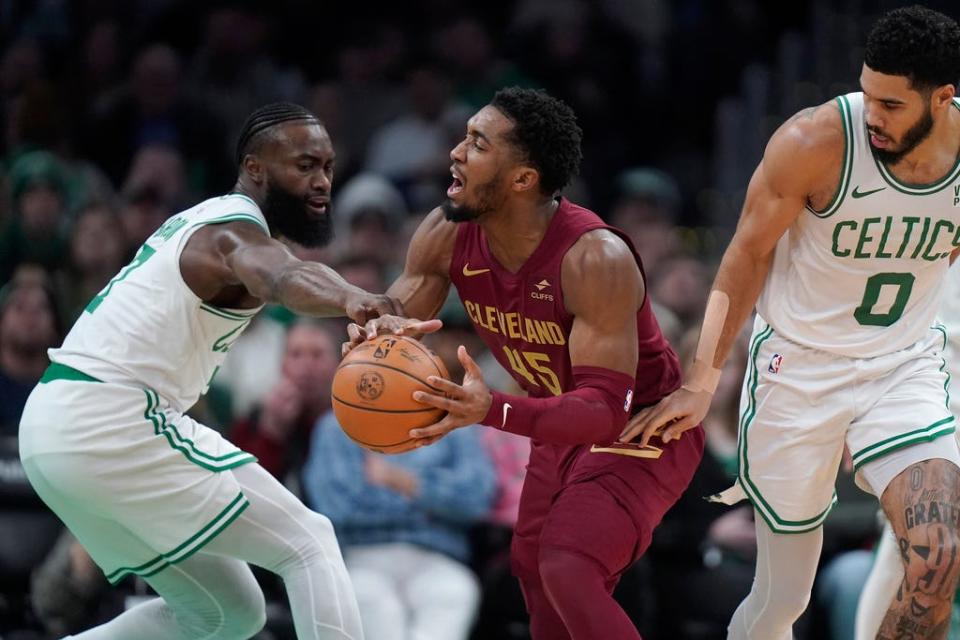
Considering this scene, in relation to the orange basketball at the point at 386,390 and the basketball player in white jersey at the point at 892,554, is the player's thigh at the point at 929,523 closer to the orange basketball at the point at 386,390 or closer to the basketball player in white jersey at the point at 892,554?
the basketball player in white jersey at the point at 892,554

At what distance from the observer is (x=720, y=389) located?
308 inches

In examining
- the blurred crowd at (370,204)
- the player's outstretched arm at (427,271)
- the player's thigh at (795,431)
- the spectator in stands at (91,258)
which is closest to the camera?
the player's thigh at (795,431)

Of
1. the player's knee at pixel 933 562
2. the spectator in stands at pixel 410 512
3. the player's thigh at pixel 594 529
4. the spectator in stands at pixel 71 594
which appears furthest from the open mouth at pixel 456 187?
the spectator in stands at pixel 71 594

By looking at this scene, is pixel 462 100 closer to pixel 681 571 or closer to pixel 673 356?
pixel 681 571

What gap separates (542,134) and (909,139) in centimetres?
122

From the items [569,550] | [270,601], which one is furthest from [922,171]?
[270,601]

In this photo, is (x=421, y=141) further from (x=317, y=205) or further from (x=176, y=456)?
(x=176, y=456)

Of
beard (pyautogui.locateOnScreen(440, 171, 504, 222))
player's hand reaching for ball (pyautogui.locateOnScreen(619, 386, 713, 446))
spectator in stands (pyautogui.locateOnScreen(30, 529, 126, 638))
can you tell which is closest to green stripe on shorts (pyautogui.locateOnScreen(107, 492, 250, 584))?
beard (pyautogui.locateOnScreen(440, 171, 504, 222))

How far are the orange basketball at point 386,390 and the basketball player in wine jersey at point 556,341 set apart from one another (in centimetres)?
8

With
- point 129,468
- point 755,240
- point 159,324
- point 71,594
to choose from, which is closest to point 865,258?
point 755,240

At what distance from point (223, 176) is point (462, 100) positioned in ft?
6.53

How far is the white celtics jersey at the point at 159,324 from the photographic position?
16.9 ft

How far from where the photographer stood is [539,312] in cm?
530

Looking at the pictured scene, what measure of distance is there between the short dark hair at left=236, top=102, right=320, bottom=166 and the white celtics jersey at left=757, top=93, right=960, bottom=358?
1.77 m
